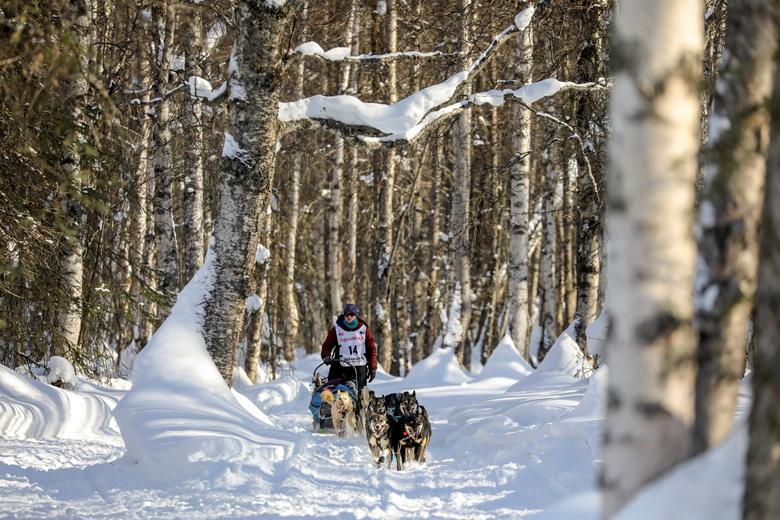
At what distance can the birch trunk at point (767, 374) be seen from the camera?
104 inches

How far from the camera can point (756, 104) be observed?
3.18 m

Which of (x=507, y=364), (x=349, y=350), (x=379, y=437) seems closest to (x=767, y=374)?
(x=379, y=437)

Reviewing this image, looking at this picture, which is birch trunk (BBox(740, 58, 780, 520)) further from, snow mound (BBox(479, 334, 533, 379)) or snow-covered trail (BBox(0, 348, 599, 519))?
snow mound (BBox(479, 334, 533, 379))

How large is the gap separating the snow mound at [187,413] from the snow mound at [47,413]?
178cm

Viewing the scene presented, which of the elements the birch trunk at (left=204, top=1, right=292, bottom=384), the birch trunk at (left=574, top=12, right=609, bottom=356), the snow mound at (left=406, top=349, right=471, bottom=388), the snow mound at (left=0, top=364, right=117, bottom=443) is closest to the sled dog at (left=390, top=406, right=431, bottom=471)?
the birch trunk at (left=204, top=1, right=292, bottom=384)

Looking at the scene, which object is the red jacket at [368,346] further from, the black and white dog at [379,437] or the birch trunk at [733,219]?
the birch trunk at [733,219]

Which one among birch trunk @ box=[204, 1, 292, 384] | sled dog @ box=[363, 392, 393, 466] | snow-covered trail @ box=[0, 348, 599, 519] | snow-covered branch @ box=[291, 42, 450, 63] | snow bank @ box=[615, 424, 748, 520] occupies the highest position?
snow-covered branch @ box=[291, 42, 450, 63]

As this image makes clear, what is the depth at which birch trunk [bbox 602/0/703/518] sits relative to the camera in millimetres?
3125

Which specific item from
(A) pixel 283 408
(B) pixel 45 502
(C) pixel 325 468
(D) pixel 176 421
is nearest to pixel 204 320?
(D) pixel 176 421

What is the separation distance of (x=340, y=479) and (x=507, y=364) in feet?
30.5

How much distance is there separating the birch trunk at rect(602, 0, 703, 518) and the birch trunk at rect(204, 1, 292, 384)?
629 centimetres

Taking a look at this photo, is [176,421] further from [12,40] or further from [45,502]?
[12,40]

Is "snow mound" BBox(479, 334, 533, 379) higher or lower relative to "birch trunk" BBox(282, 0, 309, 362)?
lower

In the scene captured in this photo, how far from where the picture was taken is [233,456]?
7297 millimetres
